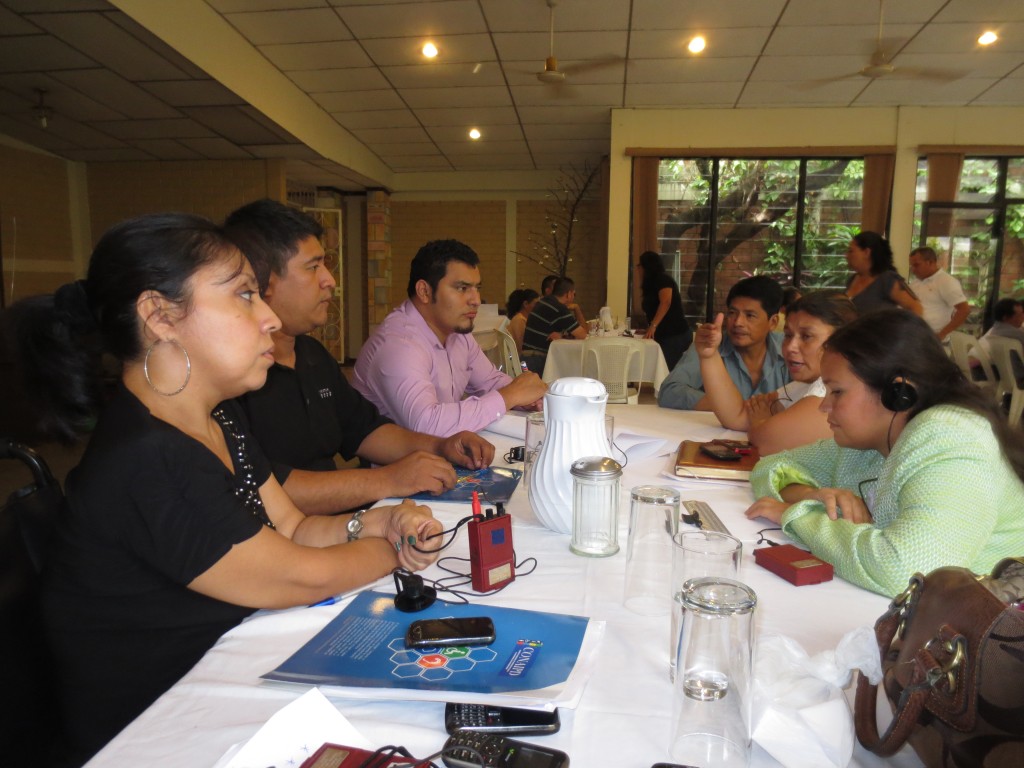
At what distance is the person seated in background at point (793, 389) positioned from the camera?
70.4 inches

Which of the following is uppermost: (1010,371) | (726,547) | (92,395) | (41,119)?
(41,119)

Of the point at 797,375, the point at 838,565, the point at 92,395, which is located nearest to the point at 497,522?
the point at 838,565

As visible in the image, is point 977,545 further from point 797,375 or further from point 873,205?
point 873,205

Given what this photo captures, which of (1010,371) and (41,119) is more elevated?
(41,119)

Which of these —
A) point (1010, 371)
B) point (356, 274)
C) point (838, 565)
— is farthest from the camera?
point (356, 274)

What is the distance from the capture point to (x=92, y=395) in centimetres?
112

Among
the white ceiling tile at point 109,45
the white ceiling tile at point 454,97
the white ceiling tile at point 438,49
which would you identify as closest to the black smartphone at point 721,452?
the white ceiling tile at point 109,45

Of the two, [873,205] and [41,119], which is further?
[873,205]

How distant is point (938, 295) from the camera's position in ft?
20.5

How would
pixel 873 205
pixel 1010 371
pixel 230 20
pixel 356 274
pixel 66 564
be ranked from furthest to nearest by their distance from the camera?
pixel 356 274 → pixel 873 205 → pixel 1010 371 → pixel 230 20 → pixel 66 564

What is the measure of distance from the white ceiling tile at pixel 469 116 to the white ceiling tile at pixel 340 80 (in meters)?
0.90

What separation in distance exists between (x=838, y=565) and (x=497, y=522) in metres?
0.54

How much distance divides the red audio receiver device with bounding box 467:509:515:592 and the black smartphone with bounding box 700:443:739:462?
2.84 feet

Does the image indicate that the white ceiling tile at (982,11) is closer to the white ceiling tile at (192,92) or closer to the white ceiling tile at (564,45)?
the white ceiling tile at (564,45)
